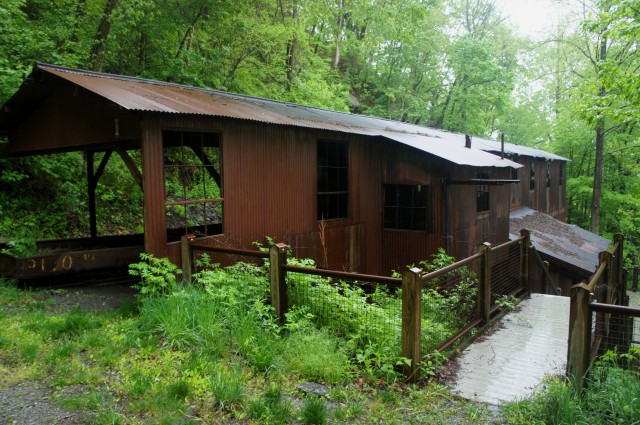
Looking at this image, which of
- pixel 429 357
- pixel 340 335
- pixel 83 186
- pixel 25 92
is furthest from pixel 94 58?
pixel 429 357

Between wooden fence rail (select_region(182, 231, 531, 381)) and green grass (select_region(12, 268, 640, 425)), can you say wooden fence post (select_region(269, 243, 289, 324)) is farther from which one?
green grass (select_region(12, 268, 640, 425))

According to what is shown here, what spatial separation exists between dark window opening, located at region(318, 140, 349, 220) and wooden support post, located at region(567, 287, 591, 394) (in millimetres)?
6241

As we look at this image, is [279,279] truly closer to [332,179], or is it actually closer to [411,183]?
[332,179]

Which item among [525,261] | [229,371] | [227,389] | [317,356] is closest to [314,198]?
[525,261]

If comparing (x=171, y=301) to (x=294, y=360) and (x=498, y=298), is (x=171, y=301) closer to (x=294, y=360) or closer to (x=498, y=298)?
(x=294, y=360)

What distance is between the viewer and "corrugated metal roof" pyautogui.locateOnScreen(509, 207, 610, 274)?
15.8 meters

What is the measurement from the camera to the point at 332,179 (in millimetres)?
10156

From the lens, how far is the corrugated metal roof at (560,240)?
15758mm

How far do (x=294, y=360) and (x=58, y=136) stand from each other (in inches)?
257

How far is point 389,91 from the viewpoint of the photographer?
1246 inches

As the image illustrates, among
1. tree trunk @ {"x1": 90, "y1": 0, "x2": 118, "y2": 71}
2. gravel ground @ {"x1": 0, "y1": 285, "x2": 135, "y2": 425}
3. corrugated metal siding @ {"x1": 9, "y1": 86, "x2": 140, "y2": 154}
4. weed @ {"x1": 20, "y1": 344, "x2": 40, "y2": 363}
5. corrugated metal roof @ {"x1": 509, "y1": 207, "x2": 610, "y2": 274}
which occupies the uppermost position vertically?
tree trunk @ {"x1": 90, "y1": 0, "x2": 118, "y2": 71}

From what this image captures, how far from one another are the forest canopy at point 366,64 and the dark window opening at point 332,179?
609 cm

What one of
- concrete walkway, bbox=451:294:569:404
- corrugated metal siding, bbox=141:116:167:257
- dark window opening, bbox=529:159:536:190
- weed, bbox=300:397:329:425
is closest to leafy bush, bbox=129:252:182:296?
corrugated metal siding, bbox=141:116:167:257

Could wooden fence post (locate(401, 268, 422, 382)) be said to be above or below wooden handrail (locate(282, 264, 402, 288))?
below
